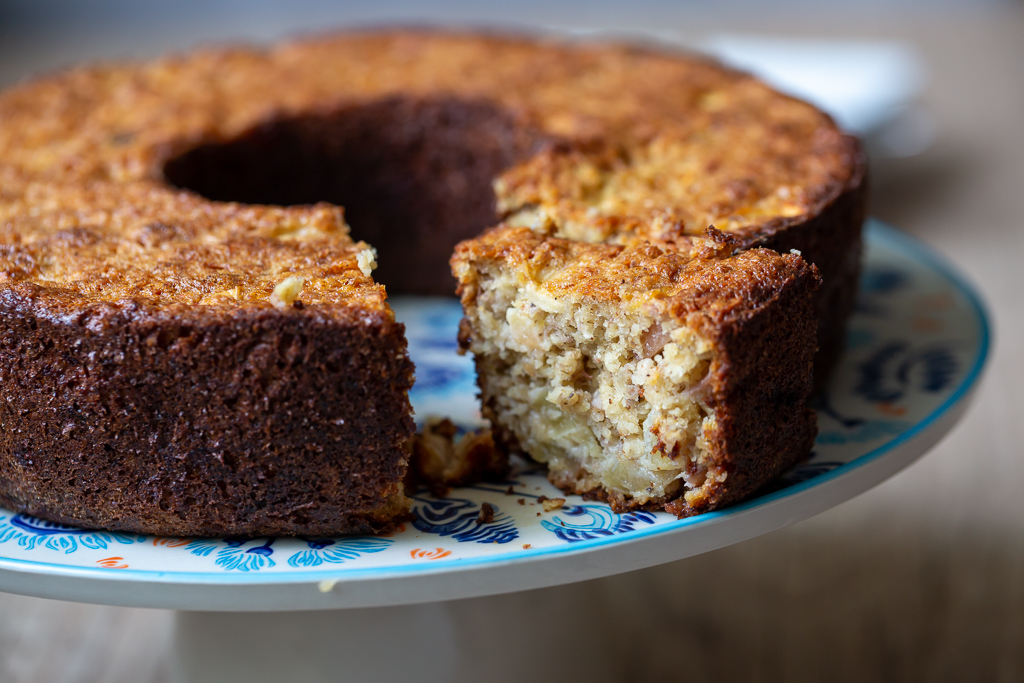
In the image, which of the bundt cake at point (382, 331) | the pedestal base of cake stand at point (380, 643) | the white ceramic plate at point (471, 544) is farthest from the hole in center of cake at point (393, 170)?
the pedestal base of cake stand at point (380, 643)

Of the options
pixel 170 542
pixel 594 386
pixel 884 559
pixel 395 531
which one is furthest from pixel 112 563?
pixel 884 559

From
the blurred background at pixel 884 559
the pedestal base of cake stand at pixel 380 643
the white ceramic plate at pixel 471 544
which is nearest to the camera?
the white ceramic plate at pixel 471 544

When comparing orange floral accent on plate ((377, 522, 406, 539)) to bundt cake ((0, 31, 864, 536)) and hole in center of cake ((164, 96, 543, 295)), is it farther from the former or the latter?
hole in center of cake ((164, 96, 543, 295))

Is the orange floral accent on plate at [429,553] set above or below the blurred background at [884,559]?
above

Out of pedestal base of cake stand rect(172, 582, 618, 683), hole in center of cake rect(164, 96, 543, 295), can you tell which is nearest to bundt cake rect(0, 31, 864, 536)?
pedestal base of cake stand rect(172, 582, 618, 683)

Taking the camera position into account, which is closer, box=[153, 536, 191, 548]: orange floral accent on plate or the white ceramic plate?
the white ceramic plate

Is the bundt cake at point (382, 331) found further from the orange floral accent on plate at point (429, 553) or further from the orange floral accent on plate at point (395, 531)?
the orange floral accent on plate at point (429, 553)
